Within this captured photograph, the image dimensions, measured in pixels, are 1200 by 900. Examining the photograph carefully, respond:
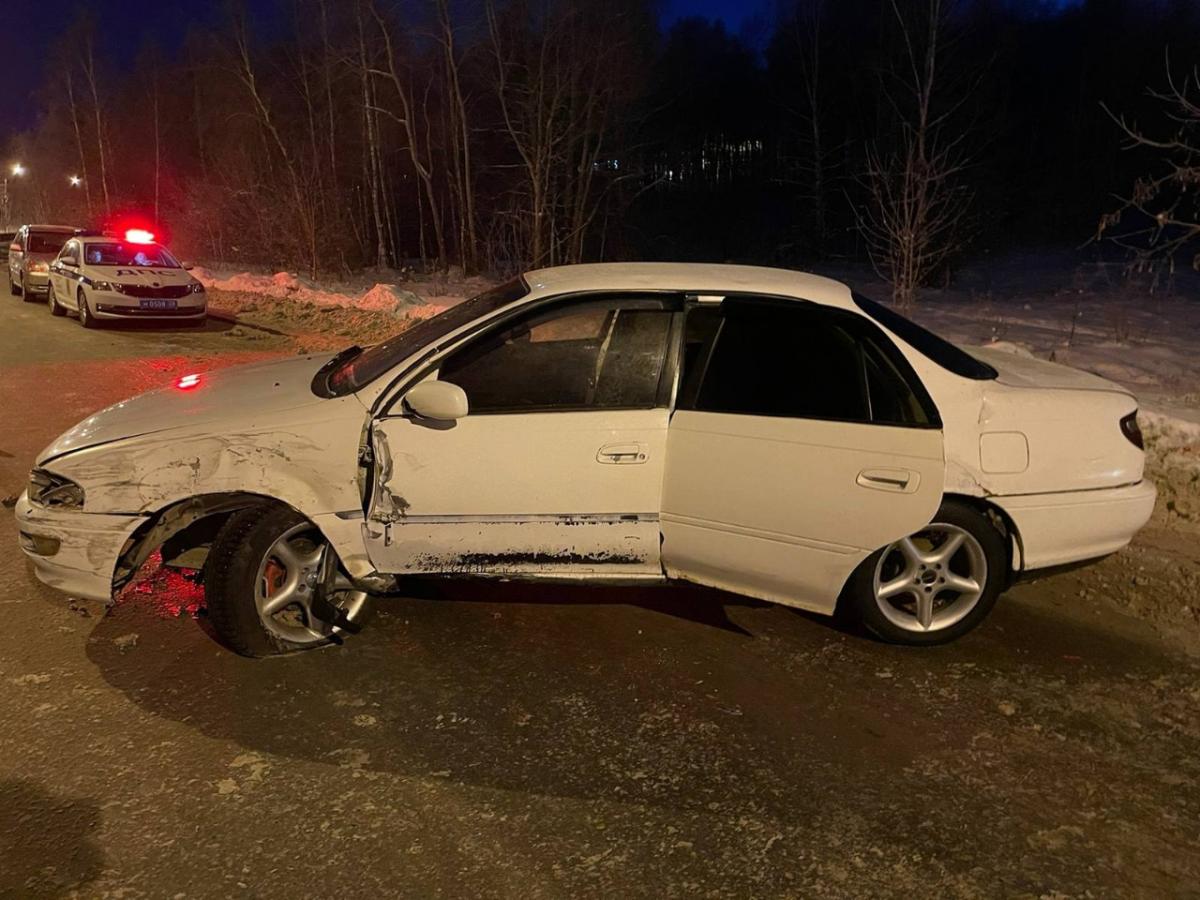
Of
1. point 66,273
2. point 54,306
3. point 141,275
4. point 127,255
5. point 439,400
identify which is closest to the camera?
point 439,400

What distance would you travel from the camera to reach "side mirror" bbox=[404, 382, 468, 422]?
11.4 ft

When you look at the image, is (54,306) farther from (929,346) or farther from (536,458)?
(929,346)

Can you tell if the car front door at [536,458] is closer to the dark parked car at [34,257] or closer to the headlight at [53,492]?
the headlight at [53,492]

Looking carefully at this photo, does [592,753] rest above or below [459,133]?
below

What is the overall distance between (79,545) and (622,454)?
2269mm

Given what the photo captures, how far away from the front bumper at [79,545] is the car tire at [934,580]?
3064 millimetres

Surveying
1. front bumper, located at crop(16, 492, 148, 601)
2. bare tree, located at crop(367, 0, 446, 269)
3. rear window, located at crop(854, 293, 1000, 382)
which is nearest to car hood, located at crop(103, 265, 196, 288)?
front bumper, located at crop(16, 492, 148, 601)

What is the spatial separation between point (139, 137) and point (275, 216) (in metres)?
24.4

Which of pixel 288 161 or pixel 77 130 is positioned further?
pixel 77 130

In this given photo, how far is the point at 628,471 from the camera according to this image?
11.9 ft

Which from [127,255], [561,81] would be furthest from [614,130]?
[127,255]

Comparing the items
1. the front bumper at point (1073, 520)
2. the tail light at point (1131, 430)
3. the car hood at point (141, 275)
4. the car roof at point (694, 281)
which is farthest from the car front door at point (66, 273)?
the tail light at point (1131, 430)

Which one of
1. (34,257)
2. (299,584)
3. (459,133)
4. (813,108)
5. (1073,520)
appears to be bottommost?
(299,584)

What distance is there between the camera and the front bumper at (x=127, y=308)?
533 inches
